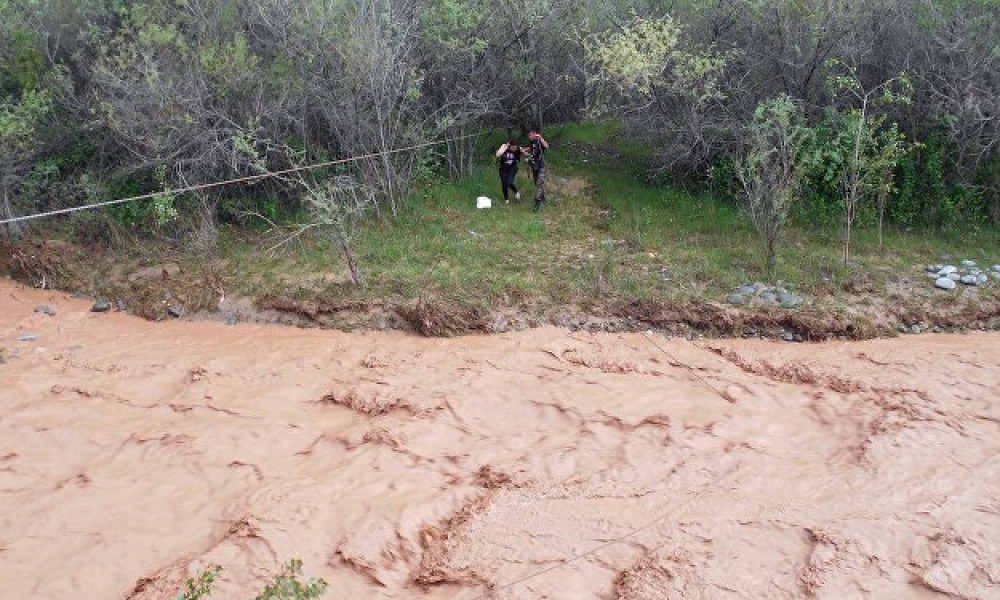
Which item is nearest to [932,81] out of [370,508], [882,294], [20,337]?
[882,294]

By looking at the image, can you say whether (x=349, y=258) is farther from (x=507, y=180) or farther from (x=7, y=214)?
(x=7, y=214)

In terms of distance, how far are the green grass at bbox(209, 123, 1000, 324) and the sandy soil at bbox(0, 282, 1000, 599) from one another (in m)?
0.82

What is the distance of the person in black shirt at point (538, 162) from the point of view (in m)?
12.6

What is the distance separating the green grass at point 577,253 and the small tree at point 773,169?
0.48 m

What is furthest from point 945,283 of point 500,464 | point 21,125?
point 21,125

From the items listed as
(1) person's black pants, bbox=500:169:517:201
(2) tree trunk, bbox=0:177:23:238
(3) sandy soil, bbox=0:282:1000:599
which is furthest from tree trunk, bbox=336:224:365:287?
(2) tree trunk, bbox=0:177:23:238

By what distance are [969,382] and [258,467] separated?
298 inches

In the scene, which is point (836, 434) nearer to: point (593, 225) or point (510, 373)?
point (510, 373)

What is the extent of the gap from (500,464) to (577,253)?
461 cm

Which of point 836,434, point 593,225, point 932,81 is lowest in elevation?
point 836,434

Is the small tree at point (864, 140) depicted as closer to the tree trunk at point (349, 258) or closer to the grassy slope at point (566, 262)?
the grassy slope at point (566, 262)

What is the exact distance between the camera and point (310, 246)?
39.3 feet

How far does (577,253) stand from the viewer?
38.1ft

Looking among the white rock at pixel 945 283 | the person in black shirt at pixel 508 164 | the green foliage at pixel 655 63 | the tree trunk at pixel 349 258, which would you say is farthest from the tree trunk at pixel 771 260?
the tree trunk at pixel 349 258
